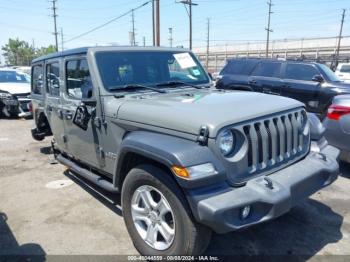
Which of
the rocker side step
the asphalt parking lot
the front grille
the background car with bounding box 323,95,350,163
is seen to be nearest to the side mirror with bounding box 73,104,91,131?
the rocker side step

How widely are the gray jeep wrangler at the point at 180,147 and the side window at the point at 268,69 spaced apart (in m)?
6.33

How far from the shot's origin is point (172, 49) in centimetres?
464

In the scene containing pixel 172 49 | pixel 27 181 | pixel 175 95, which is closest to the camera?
pixel 175 95

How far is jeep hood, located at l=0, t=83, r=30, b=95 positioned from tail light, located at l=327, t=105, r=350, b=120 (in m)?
9.85

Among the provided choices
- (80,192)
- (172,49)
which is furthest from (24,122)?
(172,49)

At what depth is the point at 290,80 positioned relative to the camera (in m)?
9.70

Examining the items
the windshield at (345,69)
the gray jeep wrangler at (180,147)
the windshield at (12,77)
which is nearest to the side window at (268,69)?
the gray jeep wrangler at (180,147)

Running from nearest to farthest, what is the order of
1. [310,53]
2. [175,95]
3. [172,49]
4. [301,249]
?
1. [301,249]
2. [175,95]
3. [172,49]
4. [310,53]

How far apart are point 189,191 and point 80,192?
2.74 metres

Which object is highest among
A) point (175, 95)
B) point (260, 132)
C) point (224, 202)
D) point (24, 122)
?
point (175, 95)

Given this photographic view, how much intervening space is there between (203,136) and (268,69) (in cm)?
832

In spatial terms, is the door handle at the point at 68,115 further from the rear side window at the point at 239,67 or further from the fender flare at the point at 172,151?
the rear side window at the point at 239,67

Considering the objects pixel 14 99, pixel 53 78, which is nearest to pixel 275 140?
pixel 53 78

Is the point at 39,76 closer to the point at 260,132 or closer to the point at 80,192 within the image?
the point at 80,192
